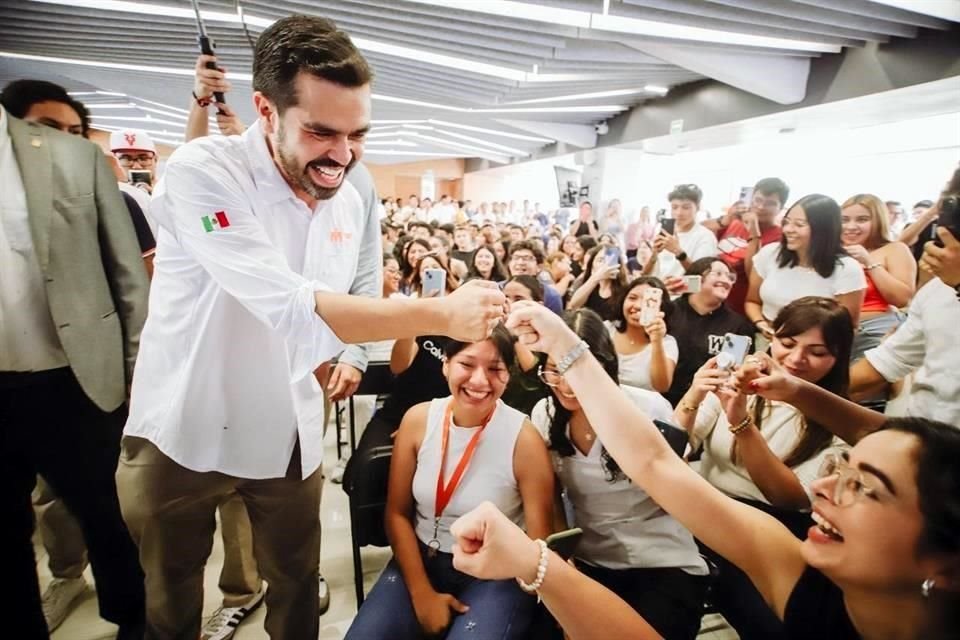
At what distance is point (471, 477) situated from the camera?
5.33 ft

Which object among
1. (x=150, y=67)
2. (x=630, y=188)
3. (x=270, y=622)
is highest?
(x=150, y=67)

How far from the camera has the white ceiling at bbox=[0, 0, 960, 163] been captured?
4008 millimetres

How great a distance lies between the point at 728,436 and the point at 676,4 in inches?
143

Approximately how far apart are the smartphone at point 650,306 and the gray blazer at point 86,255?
2108mm

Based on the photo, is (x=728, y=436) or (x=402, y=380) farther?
(x=402, y=380)

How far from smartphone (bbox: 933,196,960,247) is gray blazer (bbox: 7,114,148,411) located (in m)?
2.66

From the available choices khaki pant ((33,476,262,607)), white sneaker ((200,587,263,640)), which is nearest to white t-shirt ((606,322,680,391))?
khaki pant ((33,476,262,607))

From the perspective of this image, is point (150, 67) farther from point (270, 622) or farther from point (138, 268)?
point (270, 622)

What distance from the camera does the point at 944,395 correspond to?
1766 mm

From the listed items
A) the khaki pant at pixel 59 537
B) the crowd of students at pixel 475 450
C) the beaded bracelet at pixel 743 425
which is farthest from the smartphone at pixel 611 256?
the khaki pant at pixel 59 537

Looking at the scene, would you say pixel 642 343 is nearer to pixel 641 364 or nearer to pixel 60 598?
pixel 641 364

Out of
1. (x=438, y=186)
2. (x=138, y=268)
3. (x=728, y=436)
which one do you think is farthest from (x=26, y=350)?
(x=438, y=186)

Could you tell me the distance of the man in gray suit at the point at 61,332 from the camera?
129 centimetres

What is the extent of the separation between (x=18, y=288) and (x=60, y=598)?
1425 mm
